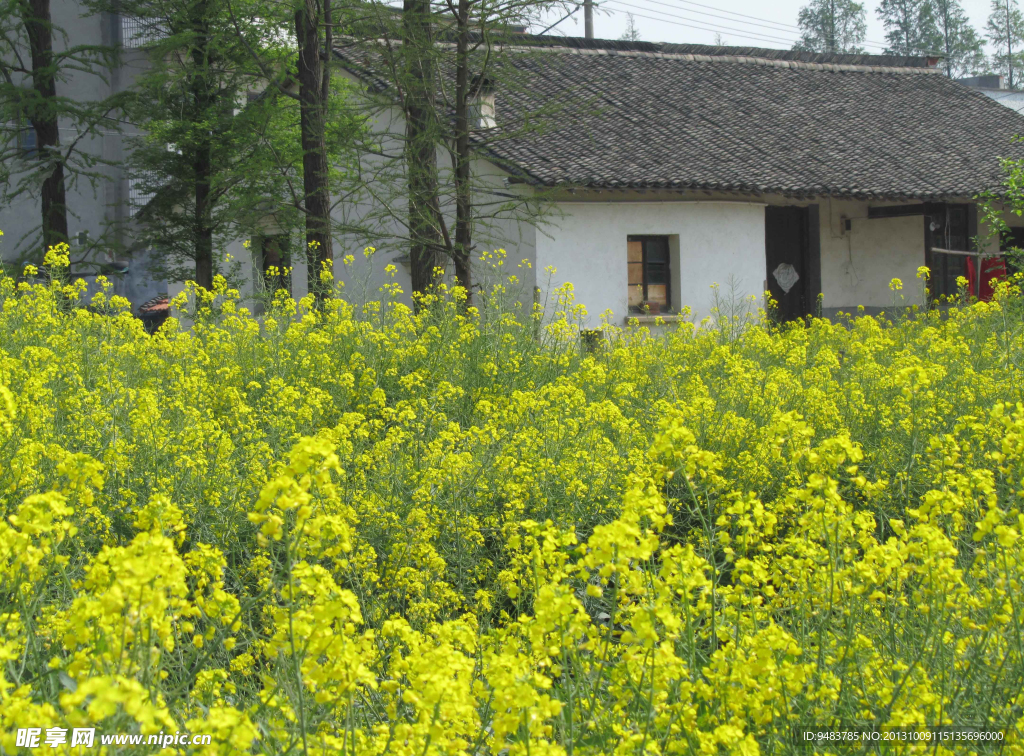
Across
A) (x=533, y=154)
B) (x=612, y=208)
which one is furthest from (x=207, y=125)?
(x=612, y=208)

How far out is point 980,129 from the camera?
20172mm

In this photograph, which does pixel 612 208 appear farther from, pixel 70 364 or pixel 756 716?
pixel 756 716

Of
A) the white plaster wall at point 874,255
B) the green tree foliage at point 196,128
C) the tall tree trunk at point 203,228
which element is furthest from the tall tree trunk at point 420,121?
the white plaster wall at point 874,255

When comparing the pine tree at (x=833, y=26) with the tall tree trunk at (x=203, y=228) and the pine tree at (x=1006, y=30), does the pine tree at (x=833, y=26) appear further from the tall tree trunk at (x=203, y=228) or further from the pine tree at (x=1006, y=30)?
the tall tree trunk at (x=203, y=228)

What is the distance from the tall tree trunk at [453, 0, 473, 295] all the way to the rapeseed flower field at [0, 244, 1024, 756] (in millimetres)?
2326

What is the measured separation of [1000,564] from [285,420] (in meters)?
3.10

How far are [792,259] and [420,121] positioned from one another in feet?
34.6

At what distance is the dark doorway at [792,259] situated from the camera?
17703mm

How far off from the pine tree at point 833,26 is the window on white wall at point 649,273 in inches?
1975

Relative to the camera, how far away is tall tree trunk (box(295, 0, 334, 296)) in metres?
9.65

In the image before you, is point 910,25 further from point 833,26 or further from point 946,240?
point 946,240

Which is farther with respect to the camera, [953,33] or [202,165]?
[953,33]

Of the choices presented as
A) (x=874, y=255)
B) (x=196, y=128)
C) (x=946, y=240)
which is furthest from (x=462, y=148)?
(x=946, y=240)

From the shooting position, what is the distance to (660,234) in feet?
51.5
